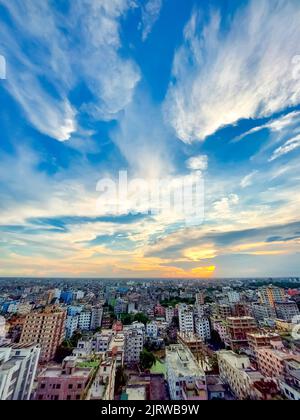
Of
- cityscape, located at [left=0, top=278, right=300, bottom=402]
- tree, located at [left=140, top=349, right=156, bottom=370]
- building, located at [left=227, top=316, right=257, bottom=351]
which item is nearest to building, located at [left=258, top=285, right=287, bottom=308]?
cityscape, located at [left=0, top=278, right=300, bottom=402]

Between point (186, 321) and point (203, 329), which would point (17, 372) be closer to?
point (203, 329)

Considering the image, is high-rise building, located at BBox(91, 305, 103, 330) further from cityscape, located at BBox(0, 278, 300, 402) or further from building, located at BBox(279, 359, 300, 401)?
building, located at BBox(279, 359, 300, 401)

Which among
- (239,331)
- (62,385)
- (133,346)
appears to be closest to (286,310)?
(239,331)

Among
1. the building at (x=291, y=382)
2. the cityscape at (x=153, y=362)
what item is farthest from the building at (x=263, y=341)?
the building at (x=291, y=382)

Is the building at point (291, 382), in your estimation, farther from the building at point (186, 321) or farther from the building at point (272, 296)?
the building at point (272, 296)
